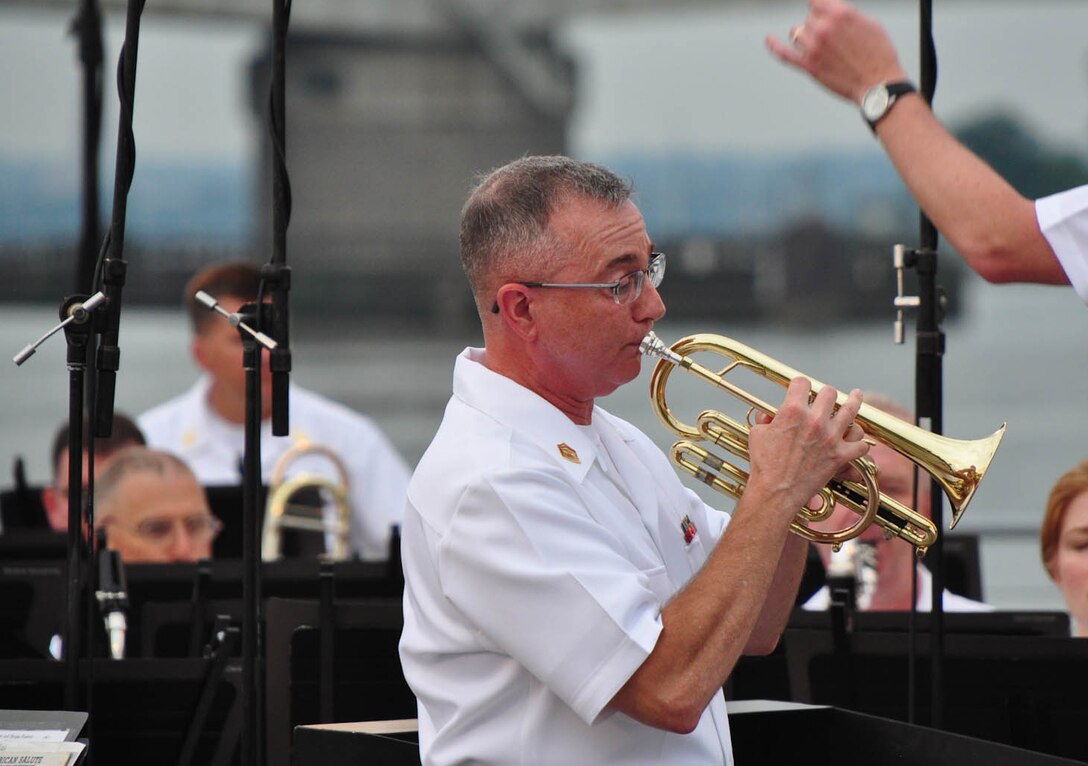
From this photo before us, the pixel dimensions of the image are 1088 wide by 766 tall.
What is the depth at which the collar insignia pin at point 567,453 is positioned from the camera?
2484 millimetres

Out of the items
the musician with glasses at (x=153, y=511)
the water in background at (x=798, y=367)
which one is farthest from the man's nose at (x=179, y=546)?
the water in background at (x=798, y=367)

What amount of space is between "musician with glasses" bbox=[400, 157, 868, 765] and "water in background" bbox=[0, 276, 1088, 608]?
7.13 meters

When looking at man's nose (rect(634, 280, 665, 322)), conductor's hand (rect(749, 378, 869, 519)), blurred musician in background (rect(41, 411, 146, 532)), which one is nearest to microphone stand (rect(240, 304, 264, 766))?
man's nose (rect(634, 280, 665, 322))

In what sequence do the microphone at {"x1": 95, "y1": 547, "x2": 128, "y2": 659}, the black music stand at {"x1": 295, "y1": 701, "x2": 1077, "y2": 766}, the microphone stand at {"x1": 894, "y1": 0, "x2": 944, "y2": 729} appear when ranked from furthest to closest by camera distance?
the microphone at {"x1": 95, "y1": 547, "x2": 128, "y2": 659}
the microphone stand at {"x1": 894, "y1": 0, "x2": 944, "y2": 729}
the black music stand at {"x1": 295, "y1": 701, "x2": 1077, "y2": 766}

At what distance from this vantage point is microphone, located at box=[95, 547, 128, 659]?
359 cm

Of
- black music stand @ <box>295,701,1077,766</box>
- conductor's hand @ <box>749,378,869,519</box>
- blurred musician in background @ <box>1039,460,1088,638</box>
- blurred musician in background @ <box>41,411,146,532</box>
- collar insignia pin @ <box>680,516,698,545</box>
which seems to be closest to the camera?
conductor's hand @ <box>749,378,869,519</box>

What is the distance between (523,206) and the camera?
2.59 m

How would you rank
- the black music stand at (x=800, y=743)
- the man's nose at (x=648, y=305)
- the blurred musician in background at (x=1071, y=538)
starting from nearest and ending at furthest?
1. the black music stand at (x=800, y=743)
2. the man's nose at (x=648, y=305)
3. the blurred musician in background at (x=1071, y=538)

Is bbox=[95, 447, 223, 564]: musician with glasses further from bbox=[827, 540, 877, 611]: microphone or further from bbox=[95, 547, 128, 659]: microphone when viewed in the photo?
bbox=[827, 540, 877, 611]: microphone

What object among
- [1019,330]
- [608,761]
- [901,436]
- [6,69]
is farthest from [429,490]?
[6,69]

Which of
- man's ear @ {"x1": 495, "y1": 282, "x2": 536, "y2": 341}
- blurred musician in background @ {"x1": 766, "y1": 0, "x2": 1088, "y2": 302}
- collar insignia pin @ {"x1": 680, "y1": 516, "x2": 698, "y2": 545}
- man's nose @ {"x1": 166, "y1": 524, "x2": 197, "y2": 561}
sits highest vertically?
blurred musician in background @ {"x1": 766, "y1": 0, "x2": 1088, "y2": 302}

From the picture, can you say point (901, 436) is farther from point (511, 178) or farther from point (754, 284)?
point (754, 284)

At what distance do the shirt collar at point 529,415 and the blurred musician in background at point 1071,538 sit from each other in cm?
201

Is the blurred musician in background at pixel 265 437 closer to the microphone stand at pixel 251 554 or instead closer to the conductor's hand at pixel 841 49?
the microphone stand at pixel 251 554
